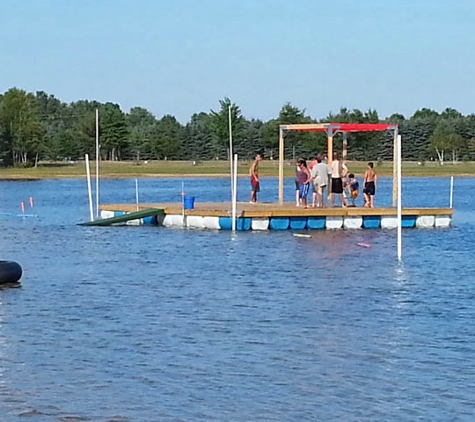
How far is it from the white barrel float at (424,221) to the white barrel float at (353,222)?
2.22 meters

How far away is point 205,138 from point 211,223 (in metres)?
89.2

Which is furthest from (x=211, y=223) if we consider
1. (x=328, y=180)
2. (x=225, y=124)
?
(x=225, y=124)

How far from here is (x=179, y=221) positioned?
3384cm

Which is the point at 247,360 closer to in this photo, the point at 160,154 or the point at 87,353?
the point at 87,353

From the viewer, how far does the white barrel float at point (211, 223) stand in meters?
32.5

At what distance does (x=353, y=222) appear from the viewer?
107ft

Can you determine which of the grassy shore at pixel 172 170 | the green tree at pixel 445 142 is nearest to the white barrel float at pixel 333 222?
the grassy shore at pixel 172 170

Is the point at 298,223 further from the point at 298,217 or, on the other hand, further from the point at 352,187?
the point at 352,187

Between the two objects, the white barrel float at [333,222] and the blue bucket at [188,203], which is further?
the blue bucket at [188,203]

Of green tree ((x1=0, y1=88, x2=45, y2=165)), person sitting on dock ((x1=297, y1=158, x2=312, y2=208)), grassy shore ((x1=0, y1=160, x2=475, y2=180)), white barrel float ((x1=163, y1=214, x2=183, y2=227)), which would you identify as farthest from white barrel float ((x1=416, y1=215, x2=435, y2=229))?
green tree ((x1=0, y1=88, x2=45, y2=165))

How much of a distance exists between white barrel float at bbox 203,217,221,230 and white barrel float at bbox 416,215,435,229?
6327 mm

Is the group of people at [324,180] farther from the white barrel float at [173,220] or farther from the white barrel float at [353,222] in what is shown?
the white barrel float at [173,220]

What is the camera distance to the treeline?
331 feet

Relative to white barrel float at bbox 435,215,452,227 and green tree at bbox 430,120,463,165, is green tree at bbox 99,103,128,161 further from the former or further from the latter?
white barrel float at bbox 435,215,452,227
